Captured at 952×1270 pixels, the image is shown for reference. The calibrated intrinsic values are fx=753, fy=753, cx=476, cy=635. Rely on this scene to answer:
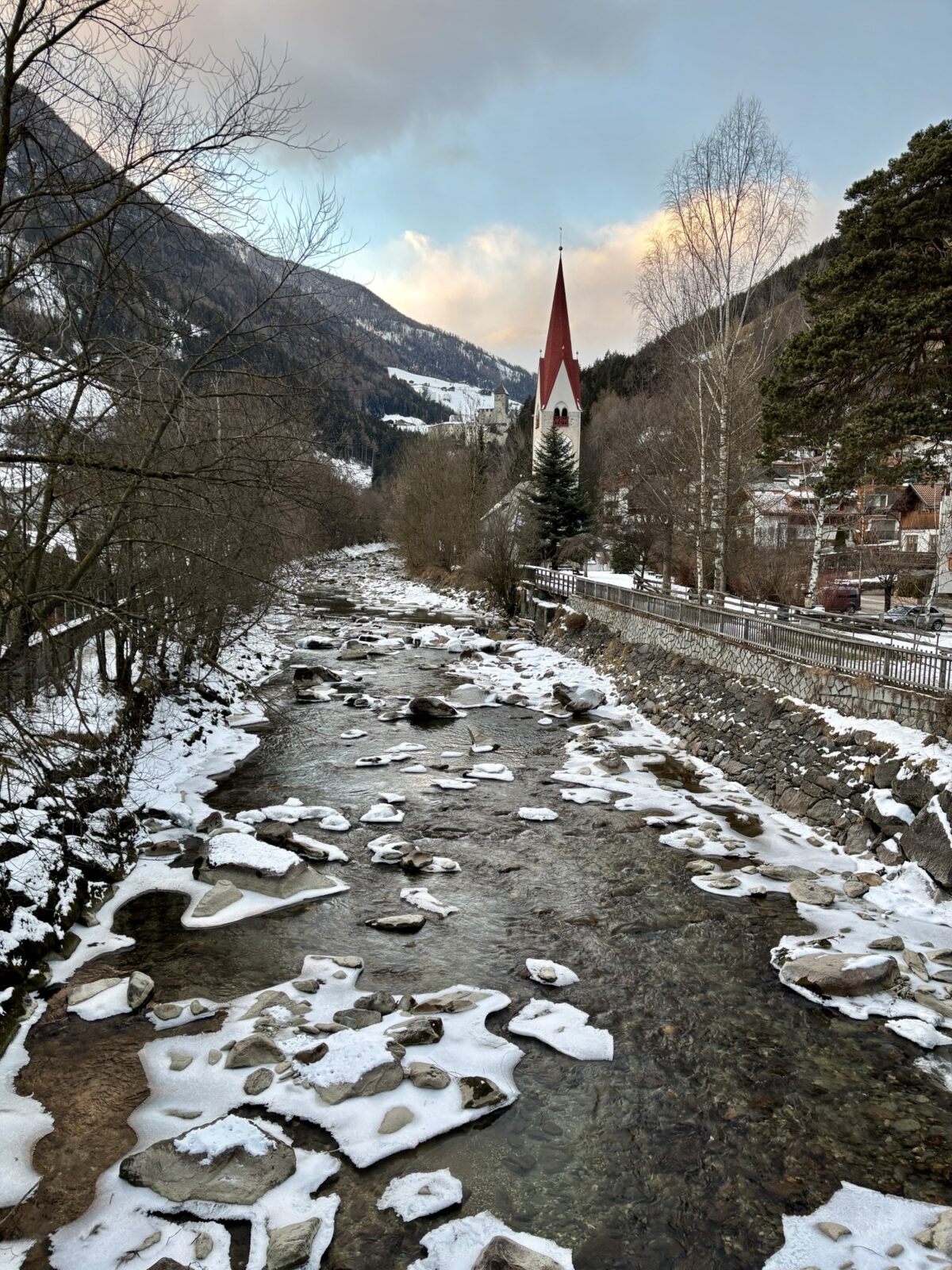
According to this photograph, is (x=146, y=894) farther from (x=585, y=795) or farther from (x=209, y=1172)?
(x=585, y=795)

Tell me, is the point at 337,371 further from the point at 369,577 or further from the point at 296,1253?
the point at 369,577

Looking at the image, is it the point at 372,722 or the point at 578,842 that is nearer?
the point at 578,842

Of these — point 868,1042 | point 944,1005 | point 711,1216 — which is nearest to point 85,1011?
point 711,1216

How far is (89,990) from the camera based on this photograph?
6.95 m

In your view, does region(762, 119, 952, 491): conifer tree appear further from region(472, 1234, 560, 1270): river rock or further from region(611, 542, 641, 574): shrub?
region(611, 542, 641, 574): shrub

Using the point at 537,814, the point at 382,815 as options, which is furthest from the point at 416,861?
the point at 537,814

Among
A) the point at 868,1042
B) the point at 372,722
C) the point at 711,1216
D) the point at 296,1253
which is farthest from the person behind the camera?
the point at 372,722

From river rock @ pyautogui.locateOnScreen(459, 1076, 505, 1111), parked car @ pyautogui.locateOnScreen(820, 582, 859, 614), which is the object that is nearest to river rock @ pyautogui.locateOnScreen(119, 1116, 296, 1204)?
river rock @ pyautogui.locateOnScreen(459, 1076, 505, 1111)

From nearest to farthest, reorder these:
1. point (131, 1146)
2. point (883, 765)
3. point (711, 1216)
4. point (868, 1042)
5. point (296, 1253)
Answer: point (296, 1253) < point (711, 1216) < point (131, 1146) < point (868, 1042) < point (883, 765)

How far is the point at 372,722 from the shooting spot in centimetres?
1695

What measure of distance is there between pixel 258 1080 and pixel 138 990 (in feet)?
5.82

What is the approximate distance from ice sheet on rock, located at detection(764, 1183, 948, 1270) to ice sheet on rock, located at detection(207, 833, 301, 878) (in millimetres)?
6359

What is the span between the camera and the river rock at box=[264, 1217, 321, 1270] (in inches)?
172

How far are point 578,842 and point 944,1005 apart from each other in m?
4.77
